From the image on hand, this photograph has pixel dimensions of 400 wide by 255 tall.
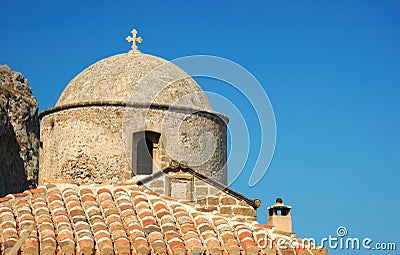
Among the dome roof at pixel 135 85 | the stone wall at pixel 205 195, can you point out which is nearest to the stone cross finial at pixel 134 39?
the dome roof at pixel 135 85

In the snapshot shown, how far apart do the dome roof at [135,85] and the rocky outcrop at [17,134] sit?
1.18 metres

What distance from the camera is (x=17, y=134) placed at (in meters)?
16.0

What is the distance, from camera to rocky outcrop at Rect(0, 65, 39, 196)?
598 inches

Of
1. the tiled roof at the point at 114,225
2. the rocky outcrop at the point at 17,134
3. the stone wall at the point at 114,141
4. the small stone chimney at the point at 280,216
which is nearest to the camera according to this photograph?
the tiled roof at the point at 114,225

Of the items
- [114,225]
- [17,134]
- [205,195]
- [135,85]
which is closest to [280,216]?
[205,195]

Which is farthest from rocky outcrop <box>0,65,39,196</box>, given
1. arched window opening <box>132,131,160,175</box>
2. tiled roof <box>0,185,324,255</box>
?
tiled roof <box>0,185,324,255</box>

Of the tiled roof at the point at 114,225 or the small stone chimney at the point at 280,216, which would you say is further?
the small stone chimney at the point at 280,216

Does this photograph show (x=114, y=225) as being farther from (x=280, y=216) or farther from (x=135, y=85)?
(x=135, y=85)

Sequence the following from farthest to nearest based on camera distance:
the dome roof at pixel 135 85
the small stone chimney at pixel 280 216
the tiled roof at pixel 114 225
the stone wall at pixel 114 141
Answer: the dome roof at pixel 135 85, the stone wall at pixel 114 141, the small stone chimney at pixel 280 216, the tiled roof at pixel 114 225

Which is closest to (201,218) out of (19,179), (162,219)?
(162,219)

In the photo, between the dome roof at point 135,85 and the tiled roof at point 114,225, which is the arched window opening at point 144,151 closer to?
the dome roof at point 135,85

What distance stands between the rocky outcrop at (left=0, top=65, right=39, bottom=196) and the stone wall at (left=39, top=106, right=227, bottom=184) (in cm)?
76

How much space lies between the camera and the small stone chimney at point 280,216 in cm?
1148

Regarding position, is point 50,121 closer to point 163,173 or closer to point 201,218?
point 163,173
